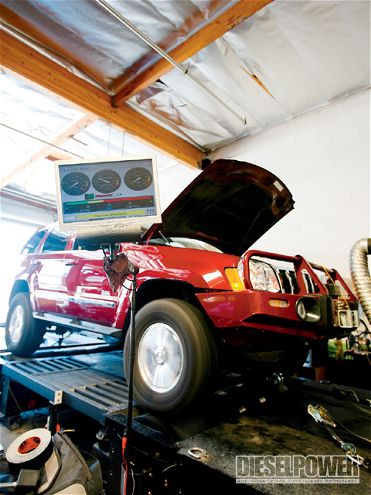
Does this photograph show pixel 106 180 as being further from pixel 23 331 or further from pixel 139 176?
pixel 23 331

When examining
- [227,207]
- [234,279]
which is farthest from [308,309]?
[227,207]

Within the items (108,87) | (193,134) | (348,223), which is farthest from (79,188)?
(193,134)

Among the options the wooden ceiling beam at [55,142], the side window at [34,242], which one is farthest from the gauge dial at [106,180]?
the wooden ceiling beam at [55,142]

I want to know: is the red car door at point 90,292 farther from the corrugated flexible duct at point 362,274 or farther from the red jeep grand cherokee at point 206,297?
the corrugated flexible duct at point 362,274

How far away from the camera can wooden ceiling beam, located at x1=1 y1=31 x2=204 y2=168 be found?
3422mm

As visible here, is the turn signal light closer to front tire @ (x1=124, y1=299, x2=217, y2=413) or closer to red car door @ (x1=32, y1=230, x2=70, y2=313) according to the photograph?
front tire @ (x1=124, y1=299, x2=217, y2=413)

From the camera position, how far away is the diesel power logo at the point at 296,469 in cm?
121

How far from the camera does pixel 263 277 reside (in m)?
1.90

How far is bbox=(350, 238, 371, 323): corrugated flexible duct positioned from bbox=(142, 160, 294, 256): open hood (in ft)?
3.00

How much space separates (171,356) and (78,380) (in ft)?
4.37

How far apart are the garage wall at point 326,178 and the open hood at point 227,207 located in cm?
155

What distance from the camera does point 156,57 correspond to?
12.2ft

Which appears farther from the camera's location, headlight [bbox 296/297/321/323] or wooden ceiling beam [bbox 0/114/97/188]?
wooden ceiling beam [bbox 0/114/97/188]

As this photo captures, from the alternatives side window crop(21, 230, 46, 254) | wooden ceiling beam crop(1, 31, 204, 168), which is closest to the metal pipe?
wooden ceiling beam crop(1, 31, 204, 168)
